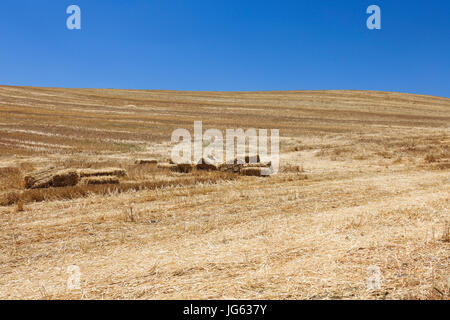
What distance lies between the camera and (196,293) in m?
4.55

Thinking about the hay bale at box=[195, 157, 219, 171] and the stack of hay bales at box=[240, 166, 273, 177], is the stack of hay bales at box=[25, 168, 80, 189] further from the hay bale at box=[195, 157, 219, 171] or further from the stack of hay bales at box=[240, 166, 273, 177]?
the stack of hay bales at box=[240, 166, 273, 177]

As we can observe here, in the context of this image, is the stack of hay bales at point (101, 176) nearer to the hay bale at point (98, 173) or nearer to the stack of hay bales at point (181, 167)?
the hay bale at point (98, 173)

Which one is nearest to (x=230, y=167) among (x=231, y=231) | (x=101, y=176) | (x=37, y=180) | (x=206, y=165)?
(x=206, y=165)

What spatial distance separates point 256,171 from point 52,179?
7.18 meters

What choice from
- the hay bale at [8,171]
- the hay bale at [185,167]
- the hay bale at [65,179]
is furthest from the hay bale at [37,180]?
the hay bale at [185,167]

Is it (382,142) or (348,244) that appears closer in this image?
(348,244)

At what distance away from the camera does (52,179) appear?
1171cm

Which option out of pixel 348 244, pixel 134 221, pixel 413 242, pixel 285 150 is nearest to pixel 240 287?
pixel 348 244

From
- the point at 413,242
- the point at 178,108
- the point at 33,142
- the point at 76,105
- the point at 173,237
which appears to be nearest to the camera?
the point at 413,242

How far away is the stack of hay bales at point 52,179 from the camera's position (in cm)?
1160

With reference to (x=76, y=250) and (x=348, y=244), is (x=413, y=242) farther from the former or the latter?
(x=76, y=250)

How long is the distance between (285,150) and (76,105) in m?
38.2

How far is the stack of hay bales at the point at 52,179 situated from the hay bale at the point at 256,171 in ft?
20.0

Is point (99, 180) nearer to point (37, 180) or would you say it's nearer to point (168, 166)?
point (37, 180)
